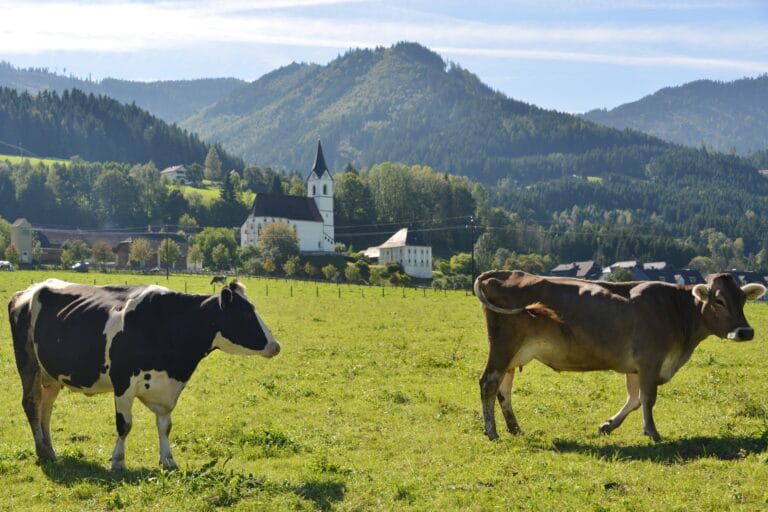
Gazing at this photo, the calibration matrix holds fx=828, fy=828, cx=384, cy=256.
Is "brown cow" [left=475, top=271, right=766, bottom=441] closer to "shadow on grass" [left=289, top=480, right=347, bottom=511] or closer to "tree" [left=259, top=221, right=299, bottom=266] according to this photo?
"shadow on grass" [left=289, top=480, right=347, bottom=511]

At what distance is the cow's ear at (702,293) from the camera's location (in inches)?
506

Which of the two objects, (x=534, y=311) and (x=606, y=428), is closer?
(x=534, y=311)

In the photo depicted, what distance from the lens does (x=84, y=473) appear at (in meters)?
11.1

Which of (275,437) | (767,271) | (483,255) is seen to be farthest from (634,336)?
(767,271)

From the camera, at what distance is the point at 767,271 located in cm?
19588

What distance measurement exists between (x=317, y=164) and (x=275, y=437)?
165731 mm

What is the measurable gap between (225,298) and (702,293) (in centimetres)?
729

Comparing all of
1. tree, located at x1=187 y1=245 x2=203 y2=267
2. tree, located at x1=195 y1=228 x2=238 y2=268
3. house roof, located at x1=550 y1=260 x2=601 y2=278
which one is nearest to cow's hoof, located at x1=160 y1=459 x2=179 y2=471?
tree, located at x1=195 y1=228 x2=238 y2=268

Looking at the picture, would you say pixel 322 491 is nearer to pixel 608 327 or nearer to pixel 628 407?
pixel 608 327

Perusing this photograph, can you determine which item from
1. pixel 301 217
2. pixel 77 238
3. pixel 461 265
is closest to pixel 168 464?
pixel 461 265

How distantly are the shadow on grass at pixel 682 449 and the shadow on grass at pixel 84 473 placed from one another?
5981mm

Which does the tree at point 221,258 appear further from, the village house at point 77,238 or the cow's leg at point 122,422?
the cow's leg at point 122,422

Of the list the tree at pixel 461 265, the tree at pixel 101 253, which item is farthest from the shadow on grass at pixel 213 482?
the tree at pixel 461 265

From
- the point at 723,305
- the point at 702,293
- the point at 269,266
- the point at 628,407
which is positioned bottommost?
the point at 269,266
